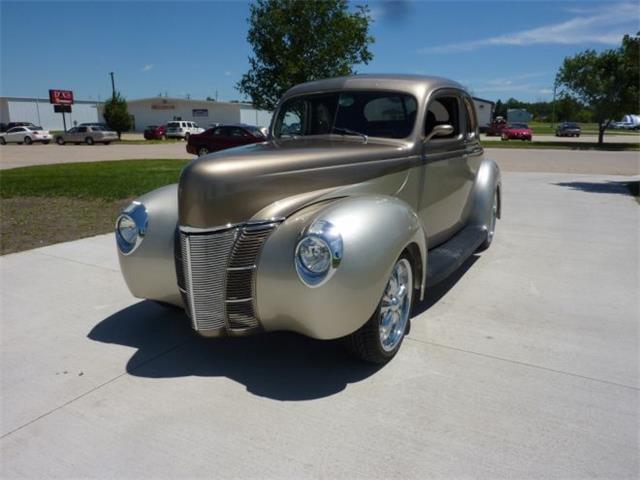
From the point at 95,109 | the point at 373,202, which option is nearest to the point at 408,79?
the point at 373,202

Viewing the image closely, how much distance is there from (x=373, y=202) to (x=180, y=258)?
126 cm

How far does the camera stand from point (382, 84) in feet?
13.6

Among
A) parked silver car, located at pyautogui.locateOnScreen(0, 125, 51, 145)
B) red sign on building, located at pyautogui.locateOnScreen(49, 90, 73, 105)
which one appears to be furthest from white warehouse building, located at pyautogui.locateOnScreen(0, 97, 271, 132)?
parked silver car, located at pyautogui.locateOnScreen(0, 125, 51, 145)

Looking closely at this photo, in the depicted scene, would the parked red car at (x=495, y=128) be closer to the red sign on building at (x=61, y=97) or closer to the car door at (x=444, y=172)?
the red sign on building at (x=61, y=97)

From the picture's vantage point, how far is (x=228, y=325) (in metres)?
2.97

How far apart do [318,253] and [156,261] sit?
1.25 meters

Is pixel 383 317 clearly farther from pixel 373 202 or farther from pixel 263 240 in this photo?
pixel 263 240

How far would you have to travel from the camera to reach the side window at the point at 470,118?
5.34 meters

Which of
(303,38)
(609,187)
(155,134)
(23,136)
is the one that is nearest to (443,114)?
(609,187)

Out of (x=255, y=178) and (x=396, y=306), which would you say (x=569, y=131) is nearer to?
(x=396, y=306)

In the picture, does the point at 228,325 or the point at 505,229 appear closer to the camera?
the point at 228,325

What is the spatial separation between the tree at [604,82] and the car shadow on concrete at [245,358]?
103 feet

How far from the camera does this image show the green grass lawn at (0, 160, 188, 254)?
6852mm

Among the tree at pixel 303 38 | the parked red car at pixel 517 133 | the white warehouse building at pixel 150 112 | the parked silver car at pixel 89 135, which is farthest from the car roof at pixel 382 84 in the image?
the white warehouse building at pixel 150 112
